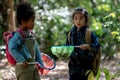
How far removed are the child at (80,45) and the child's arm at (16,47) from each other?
924mm

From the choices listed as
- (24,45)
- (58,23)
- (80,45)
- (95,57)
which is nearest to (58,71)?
(58,23)

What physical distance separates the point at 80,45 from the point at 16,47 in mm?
979

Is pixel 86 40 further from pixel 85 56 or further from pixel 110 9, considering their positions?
pixel 110 9

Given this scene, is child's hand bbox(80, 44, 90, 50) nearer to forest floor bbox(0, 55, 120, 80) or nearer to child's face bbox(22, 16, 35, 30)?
child's face bbox(22, 16, 35, 30)

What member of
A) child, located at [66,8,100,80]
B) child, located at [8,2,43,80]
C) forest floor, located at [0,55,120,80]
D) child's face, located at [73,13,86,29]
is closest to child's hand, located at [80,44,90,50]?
child, located at [66,8,100,80]

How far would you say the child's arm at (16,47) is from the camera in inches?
172

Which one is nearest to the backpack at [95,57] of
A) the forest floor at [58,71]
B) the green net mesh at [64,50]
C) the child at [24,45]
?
the green net mesh at [64,50]

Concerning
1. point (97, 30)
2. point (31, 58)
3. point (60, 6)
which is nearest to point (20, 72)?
point (31, 58)

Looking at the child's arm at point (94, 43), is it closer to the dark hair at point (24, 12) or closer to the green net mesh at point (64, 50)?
the green net mesh at point (64, 50)

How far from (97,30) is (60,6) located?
5.20ft

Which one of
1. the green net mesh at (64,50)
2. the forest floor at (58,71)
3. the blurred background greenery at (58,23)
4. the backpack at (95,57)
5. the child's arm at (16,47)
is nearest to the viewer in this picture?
the child's arm at (16,47)

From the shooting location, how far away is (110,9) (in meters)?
12.6

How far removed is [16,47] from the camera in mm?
4383

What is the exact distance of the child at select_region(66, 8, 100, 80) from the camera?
5020 millimetres
